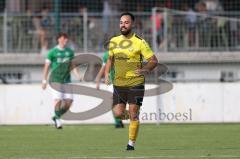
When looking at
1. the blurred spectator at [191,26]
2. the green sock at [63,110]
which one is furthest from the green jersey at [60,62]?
the blurred spectator at [191,26]

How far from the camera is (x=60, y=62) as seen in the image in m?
21.4

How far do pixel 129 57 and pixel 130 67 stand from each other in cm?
18

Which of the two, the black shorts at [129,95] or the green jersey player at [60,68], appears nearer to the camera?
the black shorts at [129,95]

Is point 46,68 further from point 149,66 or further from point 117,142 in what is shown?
point 149,66

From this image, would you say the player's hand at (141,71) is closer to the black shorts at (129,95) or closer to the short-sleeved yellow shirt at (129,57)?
the short-sleeved yellow shirt at (129,57)

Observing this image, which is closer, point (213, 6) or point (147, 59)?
point (147, 59)

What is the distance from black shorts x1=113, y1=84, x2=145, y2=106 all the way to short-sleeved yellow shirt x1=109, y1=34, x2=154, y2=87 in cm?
8

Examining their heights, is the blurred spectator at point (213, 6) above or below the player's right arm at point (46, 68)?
above

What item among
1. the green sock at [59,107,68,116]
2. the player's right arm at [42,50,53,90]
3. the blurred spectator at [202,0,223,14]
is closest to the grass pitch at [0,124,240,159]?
the green sock at [59,107,68,116]

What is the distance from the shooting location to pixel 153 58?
1410 cm

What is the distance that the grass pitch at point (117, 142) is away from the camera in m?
13.1

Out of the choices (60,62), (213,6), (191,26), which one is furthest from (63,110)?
(213,6)

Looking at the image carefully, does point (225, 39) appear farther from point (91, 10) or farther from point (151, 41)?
point (91, 10)

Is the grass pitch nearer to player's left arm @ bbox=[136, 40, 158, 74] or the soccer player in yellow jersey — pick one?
the soccer player in yellow jersey
